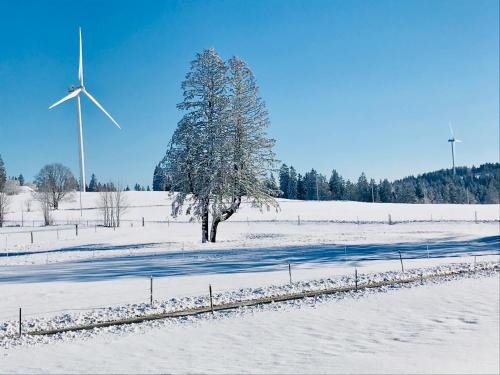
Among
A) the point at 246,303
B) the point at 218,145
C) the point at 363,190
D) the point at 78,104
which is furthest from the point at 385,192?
the point at 246,303

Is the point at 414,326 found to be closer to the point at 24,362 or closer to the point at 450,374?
the point at 450,374

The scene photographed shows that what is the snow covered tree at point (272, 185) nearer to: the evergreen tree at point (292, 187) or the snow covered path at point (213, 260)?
the snow covered path at point (213, 260)

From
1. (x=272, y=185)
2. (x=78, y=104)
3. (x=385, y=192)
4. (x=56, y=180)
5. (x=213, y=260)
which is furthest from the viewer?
(x=385, y=192)

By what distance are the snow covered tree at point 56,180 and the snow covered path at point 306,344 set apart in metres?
93.1

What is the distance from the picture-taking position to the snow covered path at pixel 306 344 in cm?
1180

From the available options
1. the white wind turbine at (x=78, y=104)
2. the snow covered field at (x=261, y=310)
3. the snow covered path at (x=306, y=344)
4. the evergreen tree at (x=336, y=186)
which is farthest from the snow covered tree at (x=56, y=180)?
the snow covered path at (x=306, y=344)

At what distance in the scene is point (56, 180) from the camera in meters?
105

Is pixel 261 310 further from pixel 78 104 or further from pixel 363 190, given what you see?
pixel 363 190

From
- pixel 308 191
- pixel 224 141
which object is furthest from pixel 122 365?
pixel 308 191

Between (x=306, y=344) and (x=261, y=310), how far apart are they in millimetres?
4493

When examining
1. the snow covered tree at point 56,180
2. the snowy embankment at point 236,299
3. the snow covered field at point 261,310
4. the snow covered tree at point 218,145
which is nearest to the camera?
the snow covered field at point 261,310

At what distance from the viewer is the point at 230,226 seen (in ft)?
208

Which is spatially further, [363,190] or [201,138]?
[363,190]

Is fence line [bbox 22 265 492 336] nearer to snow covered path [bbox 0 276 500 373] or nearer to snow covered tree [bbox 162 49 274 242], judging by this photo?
snow covered path [bbox 0 276 500 373]
